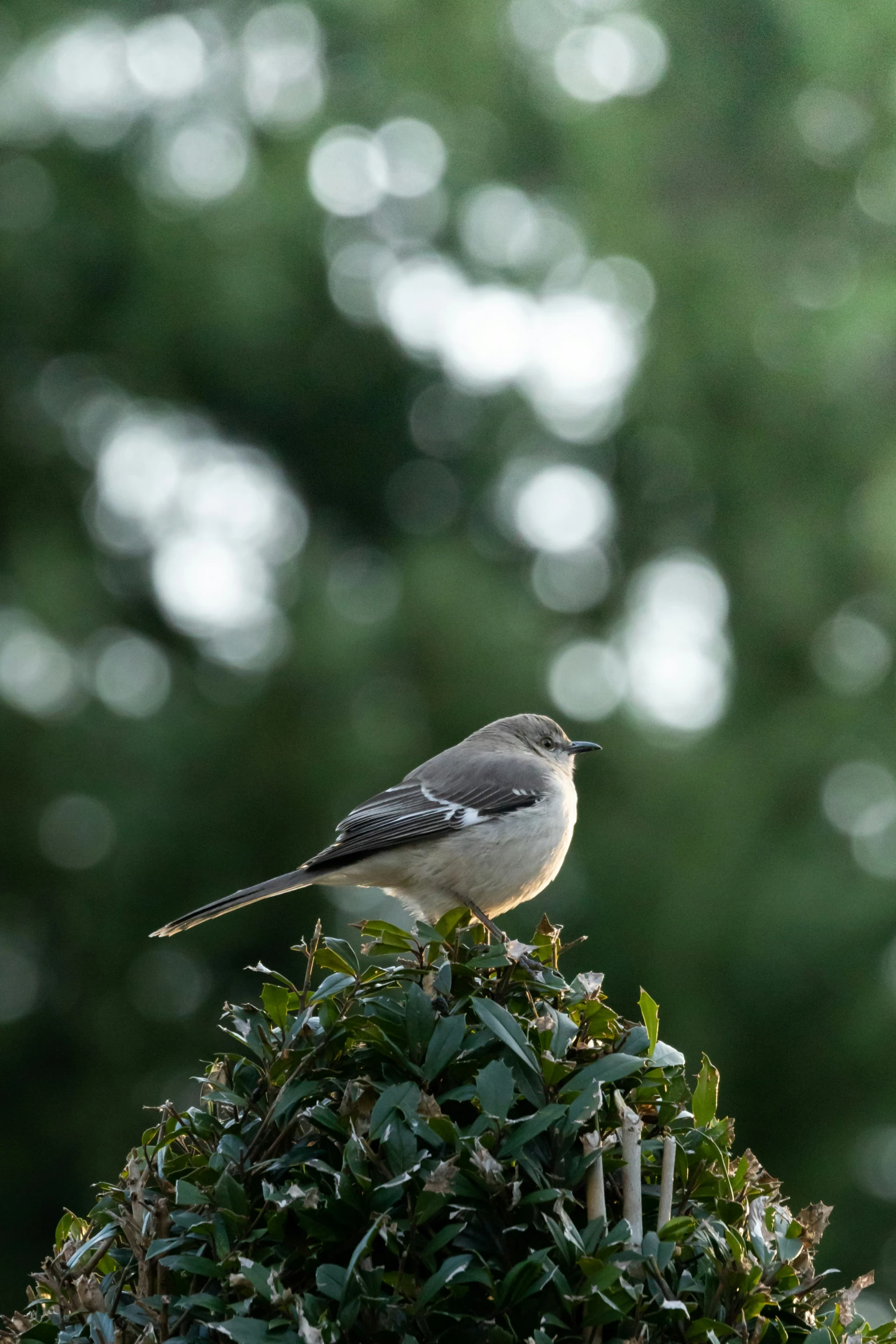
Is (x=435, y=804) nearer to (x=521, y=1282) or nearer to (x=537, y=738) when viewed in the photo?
(x=537, y=738)

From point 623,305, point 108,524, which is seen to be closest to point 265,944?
point 108,524

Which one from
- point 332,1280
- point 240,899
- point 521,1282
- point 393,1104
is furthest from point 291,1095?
point 240,899

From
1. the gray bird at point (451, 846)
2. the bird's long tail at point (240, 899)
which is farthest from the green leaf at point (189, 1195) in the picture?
the gray bird at point (451, 846)

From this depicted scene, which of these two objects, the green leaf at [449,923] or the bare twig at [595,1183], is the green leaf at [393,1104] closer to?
the bare twig at [595,1183]

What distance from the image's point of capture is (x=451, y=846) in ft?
12.5

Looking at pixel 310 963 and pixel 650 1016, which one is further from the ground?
pixel 310 963

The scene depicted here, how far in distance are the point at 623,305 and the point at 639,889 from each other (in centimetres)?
411

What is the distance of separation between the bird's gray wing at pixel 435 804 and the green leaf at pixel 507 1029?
178 cm

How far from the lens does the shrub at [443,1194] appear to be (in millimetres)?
1718

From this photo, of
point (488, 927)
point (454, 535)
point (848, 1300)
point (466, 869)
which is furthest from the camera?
point (454, 535)

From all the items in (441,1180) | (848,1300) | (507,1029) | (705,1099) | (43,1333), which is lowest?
(848,1300)

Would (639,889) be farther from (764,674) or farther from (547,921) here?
(547,921)

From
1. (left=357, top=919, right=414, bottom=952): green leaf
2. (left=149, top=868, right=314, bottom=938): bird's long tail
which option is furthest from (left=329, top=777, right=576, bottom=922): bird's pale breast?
(left=357, top=919, right=414, bottom=952): green leaf

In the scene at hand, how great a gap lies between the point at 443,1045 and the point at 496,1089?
10 cm
